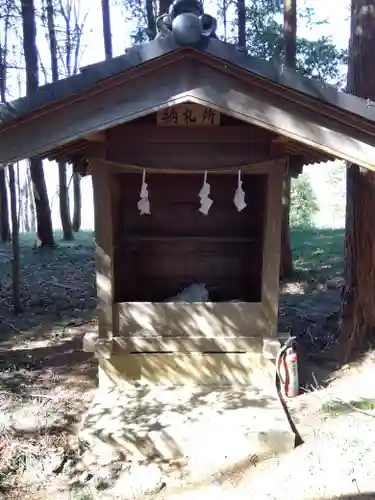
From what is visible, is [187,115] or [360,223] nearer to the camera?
[187,115]

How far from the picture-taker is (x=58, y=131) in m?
3.67

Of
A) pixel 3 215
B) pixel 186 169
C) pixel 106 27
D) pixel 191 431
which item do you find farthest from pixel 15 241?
pixel 106 27

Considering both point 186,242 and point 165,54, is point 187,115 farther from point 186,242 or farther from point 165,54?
point 186,242

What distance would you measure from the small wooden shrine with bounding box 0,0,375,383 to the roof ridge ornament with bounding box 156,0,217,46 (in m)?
0.02

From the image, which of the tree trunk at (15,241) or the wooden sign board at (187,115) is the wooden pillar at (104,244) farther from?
the tree trunk at (15,241)

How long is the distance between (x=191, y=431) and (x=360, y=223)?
2.78m

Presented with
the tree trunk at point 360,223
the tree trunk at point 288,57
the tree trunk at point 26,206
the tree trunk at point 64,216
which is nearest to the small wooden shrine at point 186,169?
the tree trunk at point 360,223

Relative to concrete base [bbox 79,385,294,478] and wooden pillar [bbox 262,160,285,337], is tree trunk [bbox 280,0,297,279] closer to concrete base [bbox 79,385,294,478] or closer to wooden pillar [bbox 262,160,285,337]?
wooden pillar [bbox 262,160,285,337]

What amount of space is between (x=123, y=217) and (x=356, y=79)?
121 inches

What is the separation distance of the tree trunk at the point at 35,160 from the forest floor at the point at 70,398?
3.46 m

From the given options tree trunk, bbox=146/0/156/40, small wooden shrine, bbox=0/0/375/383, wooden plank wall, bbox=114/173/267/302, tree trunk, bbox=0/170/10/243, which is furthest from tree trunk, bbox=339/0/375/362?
tree trunk, bbox=0/170/10/243

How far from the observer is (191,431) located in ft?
13.5

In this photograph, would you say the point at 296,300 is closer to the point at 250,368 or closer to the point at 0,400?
the point at 250,368

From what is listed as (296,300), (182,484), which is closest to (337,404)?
(182,484)
